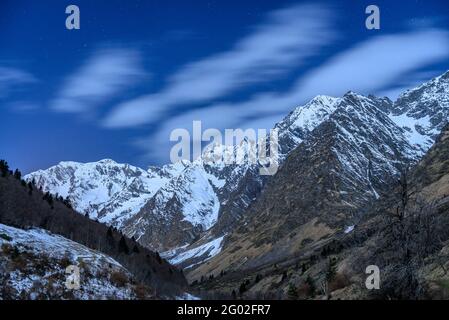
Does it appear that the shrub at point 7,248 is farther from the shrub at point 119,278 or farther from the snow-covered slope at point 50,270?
the shrub at point 119,278

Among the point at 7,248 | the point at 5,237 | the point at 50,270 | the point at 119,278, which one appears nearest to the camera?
the point at 50,270

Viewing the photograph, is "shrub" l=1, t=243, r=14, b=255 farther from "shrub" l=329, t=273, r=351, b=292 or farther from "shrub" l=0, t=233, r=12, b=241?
"shrub" l=329, t=273, r=351, b=292

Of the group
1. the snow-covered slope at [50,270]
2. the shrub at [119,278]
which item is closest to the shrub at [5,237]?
the snow-covered slope at [50,270]

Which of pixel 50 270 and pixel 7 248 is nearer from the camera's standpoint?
pixel 50 270

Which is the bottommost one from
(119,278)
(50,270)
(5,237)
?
(119,278)

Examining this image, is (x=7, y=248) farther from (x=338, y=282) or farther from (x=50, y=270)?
(x=338, y=282)

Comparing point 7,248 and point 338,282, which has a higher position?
point 7,248

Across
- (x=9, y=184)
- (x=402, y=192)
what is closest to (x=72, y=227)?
(x=9, y=184)

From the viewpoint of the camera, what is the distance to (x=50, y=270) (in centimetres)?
4362

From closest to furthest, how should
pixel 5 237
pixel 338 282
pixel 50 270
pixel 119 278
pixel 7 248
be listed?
pixel 50 270
pixel 7 248
pixel 5 237
pixel 119 278
pixel 338 282

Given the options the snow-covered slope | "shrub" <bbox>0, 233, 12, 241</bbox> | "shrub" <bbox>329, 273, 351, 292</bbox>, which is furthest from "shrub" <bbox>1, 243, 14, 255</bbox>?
"shrub" <bbox>329, 273, 351, 292</bbox>

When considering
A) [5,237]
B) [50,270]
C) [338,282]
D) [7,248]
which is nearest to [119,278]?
[50,270]

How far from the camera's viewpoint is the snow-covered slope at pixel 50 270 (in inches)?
1566
